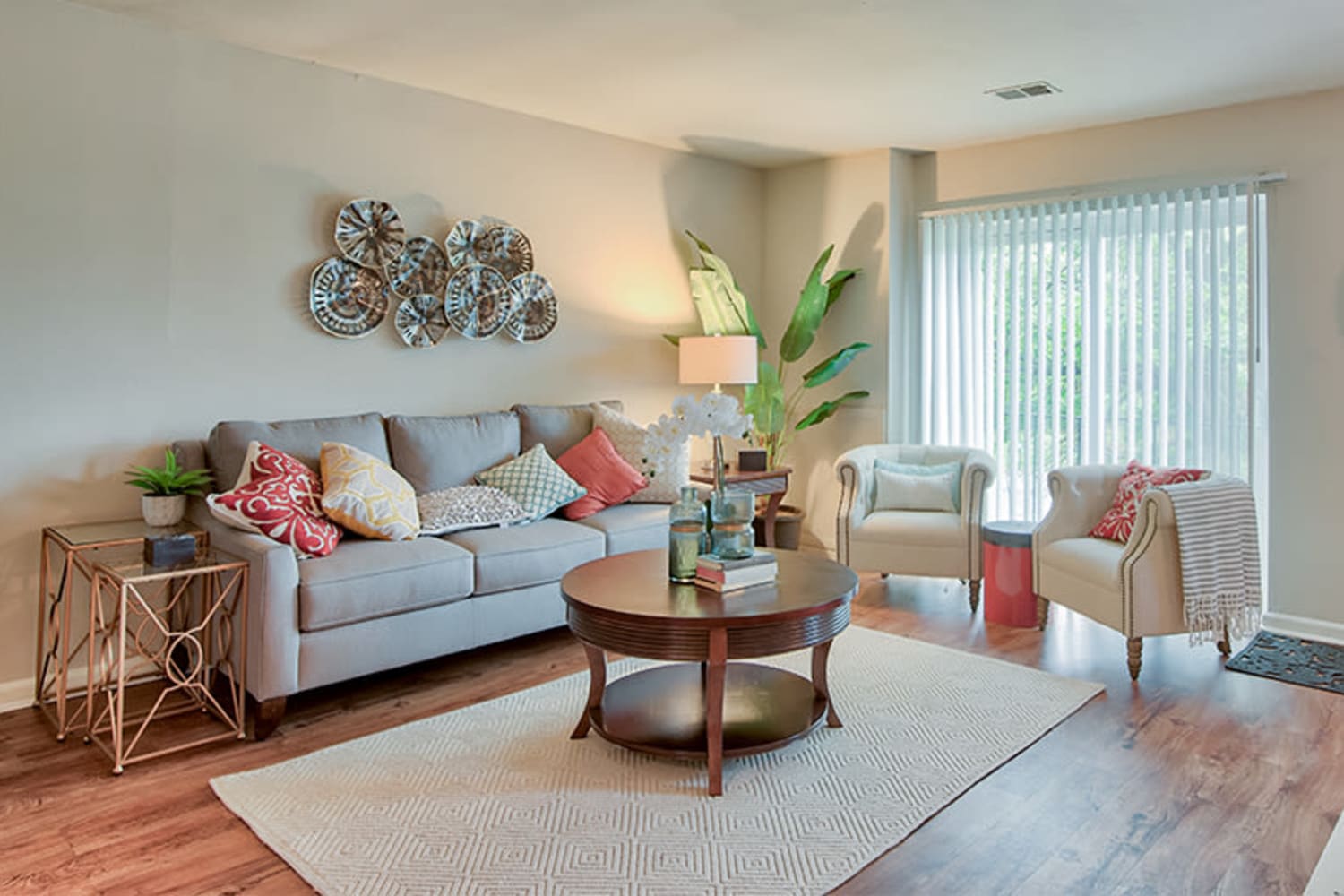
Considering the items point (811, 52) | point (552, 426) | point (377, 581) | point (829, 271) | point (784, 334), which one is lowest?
point (377, 581)

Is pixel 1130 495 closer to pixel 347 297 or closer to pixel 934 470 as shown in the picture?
pixel 934 470

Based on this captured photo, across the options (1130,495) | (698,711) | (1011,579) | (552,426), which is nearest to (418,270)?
(552,426)

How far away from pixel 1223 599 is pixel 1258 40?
2108 millimetres

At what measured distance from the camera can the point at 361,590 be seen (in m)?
2.98

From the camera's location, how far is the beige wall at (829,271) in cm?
524

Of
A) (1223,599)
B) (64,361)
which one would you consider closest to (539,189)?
(64,361)

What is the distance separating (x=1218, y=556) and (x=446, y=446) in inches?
124

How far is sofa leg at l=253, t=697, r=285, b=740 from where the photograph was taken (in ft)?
9.15

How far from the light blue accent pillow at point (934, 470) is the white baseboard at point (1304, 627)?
146 cm

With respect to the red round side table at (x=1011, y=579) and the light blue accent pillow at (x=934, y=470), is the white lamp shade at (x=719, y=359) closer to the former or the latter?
the light blue accent pillow at (x=934, y=470)

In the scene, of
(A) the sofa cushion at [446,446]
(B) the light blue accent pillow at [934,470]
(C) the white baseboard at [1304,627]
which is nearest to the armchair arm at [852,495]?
(B) the light blue accent pillow at [934,470]

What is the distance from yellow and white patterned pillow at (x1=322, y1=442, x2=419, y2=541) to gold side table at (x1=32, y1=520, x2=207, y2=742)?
0.46 meters

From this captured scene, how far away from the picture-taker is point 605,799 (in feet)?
7.82

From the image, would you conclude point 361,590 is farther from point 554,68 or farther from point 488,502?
point 554,68
